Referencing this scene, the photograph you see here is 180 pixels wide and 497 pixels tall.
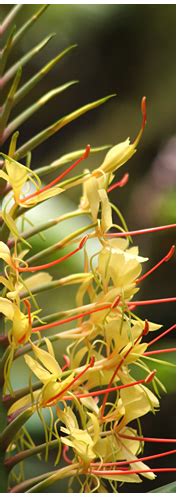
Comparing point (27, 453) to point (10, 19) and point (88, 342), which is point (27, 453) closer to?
point (88, 342)

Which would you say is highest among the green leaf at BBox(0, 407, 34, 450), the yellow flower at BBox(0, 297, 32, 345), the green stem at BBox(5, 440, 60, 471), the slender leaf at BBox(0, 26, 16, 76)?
the slender leaf at BBox(0, 26, 16, 76)

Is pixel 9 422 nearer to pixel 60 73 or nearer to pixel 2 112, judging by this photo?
pixel 2 112

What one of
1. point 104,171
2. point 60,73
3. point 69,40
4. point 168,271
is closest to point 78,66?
point 60,73

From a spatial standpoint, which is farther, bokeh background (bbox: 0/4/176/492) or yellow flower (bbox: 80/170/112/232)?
bokeh background (bbox: 0/4/176/492)

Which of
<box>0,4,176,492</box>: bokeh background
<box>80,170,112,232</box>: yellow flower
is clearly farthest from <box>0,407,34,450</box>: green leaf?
<box>0,4,176,492</box>: bokeh background

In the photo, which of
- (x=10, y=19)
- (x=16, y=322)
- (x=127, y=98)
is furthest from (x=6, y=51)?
(x=127, y=98)

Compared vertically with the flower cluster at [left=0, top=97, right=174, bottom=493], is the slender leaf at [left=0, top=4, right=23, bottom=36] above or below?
above

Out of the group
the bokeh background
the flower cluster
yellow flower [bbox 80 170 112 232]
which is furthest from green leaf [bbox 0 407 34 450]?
the bokeh background

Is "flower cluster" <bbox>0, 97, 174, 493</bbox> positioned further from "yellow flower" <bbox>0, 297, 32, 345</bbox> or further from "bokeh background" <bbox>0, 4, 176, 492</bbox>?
"bokeh background" <bbox>0, 4, 176, 492</bbox>
